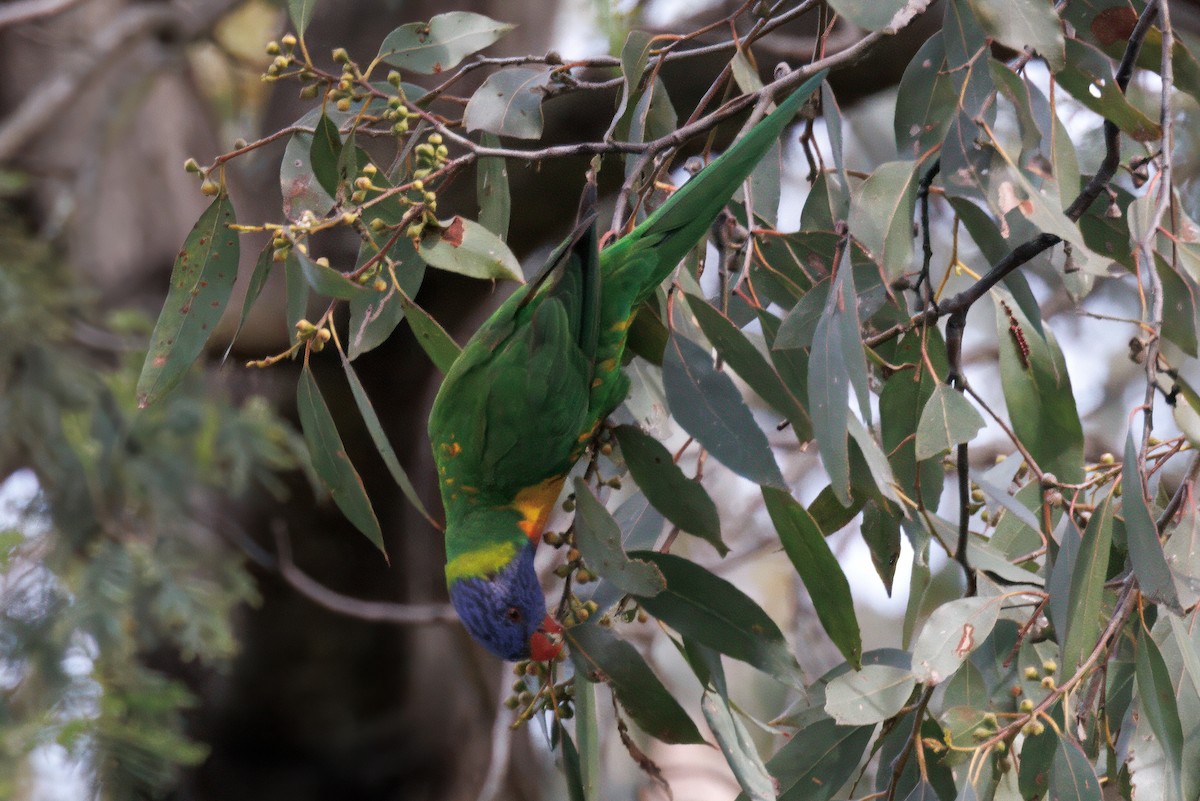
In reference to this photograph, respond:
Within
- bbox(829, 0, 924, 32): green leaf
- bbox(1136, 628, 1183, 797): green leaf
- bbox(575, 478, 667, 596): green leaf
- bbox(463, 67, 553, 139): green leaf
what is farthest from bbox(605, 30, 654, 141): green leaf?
bbox(1136, 628, 1183, 797): green leaf

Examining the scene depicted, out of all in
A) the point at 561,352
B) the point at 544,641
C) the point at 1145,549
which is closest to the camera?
the point at 1145,549

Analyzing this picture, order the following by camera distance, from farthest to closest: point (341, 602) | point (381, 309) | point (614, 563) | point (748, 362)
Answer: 1. point (341, 602)
2. point (381, 309)
3. point (748, 362)
4. point (614, 563)

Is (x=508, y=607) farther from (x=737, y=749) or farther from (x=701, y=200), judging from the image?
(x=701, y=200)

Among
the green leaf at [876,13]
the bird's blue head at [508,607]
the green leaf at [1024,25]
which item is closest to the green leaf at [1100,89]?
the green leaf at [1024,25]

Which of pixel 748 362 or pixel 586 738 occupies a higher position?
pixel 748 362

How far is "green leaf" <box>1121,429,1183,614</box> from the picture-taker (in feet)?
3.35

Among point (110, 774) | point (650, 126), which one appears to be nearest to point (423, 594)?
point (110, 774)

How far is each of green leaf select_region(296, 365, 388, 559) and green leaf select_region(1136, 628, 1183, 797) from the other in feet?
2.90

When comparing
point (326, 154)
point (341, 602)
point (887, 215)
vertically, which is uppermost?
point (341, 602)

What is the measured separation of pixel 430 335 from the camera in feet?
4.72

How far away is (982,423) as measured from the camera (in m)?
1.17

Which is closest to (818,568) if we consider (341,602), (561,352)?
(561,352)

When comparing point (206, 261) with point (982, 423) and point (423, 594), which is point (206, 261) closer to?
point (982, 423)

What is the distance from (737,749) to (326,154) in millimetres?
852
